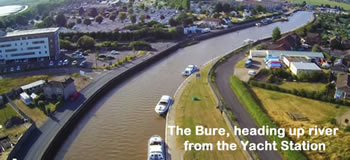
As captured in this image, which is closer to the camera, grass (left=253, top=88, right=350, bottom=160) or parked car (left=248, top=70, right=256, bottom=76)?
grass (left=253, top=88, right=350, bottom=160)

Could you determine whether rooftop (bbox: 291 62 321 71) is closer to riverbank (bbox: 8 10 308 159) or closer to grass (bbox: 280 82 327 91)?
grass (bbox: 280 82 327 91)

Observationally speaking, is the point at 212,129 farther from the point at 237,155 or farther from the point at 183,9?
the point at 183,9

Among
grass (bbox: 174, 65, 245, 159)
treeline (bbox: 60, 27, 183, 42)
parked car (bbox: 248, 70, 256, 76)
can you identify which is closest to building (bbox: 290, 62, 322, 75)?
parked car (bbox: 248, 70, 256, 76)

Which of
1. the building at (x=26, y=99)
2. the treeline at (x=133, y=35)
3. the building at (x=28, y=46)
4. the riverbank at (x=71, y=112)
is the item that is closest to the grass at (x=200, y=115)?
the riverbank at (x=71, y=112)

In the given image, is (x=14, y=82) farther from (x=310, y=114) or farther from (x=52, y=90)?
(x=310, y=114)

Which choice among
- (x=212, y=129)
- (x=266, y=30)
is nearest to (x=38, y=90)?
(x=212, y=129)

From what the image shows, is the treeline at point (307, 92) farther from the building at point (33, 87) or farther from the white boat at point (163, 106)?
the building at point (33, 87)
